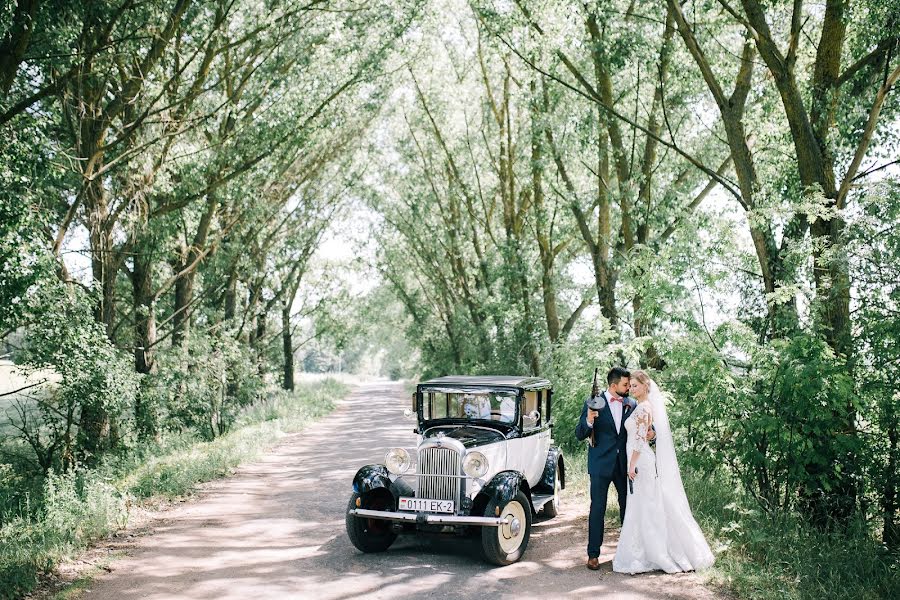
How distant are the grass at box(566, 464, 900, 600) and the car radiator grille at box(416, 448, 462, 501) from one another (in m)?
2.38

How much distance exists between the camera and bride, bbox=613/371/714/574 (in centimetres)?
→ 666

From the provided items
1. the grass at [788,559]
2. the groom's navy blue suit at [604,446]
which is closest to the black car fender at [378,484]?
the groom's navy blue suit at [604,446]

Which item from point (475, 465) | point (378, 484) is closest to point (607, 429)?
point (475, 465)

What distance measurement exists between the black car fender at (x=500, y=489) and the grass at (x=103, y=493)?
162 inches

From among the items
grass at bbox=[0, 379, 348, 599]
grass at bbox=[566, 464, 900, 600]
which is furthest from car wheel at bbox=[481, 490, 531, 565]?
grass at bbox=[0, 379, 348, 599]

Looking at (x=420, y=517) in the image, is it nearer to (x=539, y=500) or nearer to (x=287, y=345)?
(x=539, y=500)

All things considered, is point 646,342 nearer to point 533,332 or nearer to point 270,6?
point 270,6

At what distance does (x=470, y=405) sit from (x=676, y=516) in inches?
105

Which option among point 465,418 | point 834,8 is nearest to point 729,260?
point 834,8

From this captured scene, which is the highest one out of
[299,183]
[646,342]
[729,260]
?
[299,183]

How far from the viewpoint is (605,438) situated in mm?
7082

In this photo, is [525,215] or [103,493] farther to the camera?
[525,215]

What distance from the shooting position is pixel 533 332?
2270 cm

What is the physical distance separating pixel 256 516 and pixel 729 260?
22.9 ft
